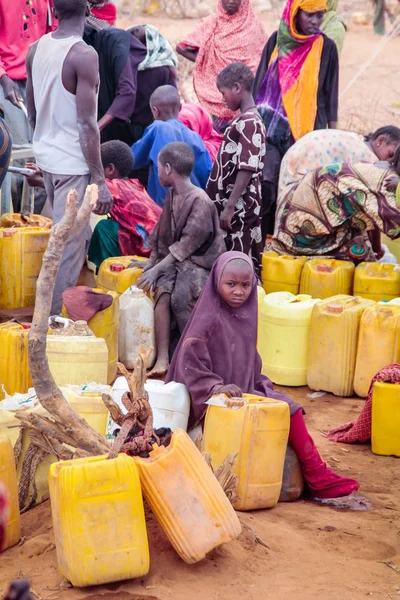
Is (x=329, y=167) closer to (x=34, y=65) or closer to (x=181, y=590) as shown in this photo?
(x=34, y=65)

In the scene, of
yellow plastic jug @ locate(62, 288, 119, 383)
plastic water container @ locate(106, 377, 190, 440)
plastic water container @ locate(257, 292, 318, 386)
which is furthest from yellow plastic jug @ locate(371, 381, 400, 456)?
yellow plastic jug @ locate(62, 288, 119, 383)

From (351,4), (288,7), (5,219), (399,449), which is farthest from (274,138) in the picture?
(351,4)

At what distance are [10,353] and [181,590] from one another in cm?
222

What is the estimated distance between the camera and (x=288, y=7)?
27.0 ft

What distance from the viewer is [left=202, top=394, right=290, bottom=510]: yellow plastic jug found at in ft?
13.1

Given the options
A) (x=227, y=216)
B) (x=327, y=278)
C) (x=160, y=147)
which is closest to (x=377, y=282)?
(x=327, y=278)

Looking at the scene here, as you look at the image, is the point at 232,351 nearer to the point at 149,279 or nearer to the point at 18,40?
the point at 149,279

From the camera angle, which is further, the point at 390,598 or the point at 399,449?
the point at 399,449

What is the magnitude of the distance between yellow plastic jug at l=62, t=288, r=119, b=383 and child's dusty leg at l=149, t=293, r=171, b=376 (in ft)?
1.05

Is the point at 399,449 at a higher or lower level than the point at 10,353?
lower

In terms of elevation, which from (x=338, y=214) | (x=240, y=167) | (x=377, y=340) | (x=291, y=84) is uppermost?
(x=291, y=84)

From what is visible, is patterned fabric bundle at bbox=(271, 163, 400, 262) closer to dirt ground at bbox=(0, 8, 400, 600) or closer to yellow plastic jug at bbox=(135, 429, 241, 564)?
dirt ground at bbox=(0, 8, 400, 600)

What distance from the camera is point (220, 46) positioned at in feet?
30.3

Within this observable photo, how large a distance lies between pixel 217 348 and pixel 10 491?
3.99ft
